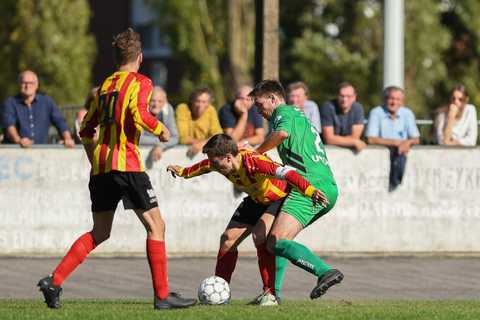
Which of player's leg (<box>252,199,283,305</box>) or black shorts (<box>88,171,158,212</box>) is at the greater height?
black shorts (<box>88,171,158,212</box>)

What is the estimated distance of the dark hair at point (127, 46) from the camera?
11.5 m

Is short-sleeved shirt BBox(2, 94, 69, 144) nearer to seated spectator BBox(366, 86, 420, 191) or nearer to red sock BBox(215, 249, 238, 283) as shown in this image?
seated spectator BBox(366, 86, 420, 191)

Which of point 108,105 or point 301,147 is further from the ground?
point 108,105

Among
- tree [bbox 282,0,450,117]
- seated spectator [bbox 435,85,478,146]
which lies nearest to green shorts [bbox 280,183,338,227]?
seated spectator [bbox 435,85,478,146]

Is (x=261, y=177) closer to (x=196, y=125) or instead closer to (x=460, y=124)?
(x=196, y=125)

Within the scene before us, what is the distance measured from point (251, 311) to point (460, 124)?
8072 millimetres

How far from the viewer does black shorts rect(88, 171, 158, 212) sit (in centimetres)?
1161

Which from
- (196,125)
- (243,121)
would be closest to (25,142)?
(196,125)

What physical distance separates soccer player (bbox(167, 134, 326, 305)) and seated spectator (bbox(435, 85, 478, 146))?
21.0 feet

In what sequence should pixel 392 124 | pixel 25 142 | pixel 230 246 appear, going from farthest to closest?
pixel 392 124
pixel 25 142
pixel 230 246

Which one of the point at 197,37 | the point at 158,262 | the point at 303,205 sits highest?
the point at 197,37

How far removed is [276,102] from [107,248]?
5.35m

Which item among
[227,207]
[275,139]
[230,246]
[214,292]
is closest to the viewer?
[275,139]

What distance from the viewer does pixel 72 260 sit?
38.5 feet
